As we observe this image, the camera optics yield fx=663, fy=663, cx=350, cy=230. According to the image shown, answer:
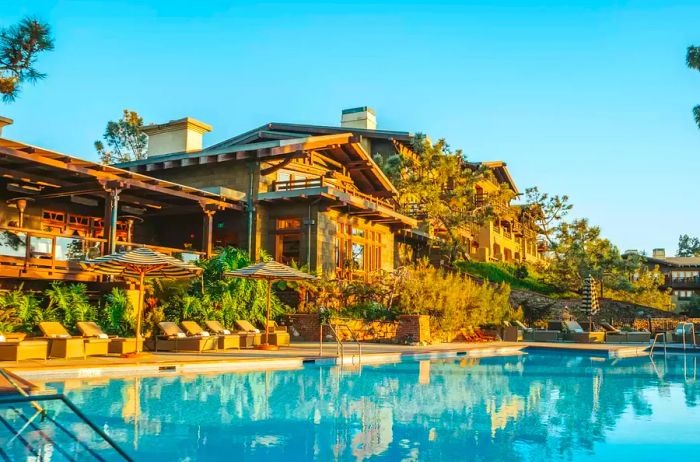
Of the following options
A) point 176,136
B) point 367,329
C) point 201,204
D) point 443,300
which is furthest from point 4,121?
point 443,300

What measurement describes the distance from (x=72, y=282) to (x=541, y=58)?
1342cm

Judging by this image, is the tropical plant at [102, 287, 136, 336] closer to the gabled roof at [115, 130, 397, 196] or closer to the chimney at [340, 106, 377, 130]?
the gabled roof at [115, 130, 397, 196]

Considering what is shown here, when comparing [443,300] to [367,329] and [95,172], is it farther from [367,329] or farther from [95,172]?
[95,172]

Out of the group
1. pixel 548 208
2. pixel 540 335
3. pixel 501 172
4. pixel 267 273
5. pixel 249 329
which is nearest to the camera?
pixel 267 273

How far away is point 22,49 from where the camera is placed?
13.6 meters

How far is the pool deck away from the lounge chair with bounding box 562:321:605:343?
4.16 metres

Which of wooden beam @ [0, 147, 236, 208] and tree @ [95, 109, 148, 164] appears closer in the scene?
wooden beam @ [0, 147, 236, 208]

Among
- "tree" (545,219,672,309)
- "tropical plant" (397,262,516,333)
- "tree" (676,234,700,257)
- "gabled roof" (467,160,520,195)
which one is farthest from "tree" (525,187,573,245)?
"tree" (676,234,700,257)

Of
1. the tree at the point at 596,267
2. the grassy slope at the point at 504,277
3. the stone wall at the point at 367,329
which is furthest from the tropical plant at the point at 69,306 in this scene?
the tree at the point at 596,267

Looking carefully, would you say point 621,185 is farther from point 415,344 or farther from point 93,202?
point 93,202

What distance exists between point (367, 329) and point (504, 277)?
60.2 feet

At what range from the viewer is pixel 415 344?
1992 centimetres

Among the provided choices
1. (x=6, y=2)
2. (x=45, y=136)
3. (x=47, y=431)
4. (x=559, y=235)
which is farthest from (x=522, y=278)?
(x=47, y=431)

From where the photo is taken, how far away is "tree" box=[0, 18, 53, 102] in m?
13.5
